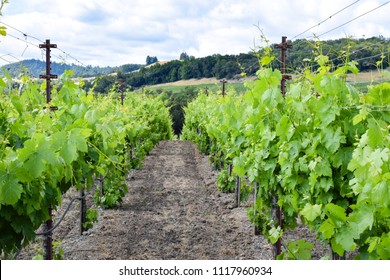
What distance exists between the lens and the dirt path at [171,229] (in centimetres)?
727

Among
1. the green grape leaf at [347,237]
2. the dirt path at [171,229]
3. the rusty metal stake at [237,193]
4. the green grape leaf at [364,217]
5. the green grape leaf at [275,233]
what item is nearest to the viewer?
the green grape leaf at [364,217]

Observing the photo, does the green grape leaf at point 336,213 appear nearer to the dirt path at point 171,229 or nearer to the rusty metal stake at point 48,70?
the dirt path at point 171,229

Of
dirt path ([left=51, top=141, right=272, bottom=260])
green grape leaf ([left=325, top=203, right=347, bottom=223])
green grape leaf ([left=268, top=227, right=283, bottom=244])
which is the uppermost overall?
green grape leaf ([left=325, top=203, right=347, bottom=223])

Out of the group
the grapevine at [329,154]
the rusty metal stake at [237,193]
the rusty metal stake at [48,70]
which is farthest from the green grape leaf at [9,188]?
the rusty metal stake at [237,193]

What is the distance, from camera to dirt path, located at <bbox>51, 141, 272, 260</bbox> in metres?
7.27

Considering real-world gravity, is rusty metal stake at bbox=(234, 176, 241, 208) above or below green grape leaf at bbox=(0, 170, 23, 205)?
below

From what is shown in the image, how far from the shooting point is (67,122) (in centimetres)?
535

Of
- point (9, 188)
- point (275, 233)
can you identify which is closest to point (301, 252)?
point (275, 233)

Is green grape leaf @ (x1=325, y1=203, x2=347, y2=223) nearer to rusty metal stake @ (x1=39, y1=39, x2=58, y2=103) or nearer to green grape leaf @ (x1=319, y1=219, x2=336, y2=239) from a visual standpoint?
green grape leaf @ (x1=319, y1=219, x2=336, y2=239)

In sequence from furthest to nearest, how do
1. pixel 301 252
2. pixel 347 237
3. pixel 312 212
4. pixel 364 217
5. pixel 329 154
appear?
1. pixel 301 252
2. pixel 329 154
3. pixel 312 212
4. pixel 347 237
5. pixel 364 217

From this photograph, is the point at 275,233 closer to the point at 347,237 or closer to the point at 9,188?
the point at 347,237

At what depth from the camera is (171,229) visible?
8.53m

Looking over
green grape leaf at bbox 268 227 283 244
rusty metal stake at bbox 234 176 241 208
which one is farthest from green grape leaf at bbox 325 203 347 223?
rusty metal stake at bbox 234 176 241 208

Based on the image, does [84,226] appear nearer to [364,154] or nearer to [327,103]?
[327,103]
